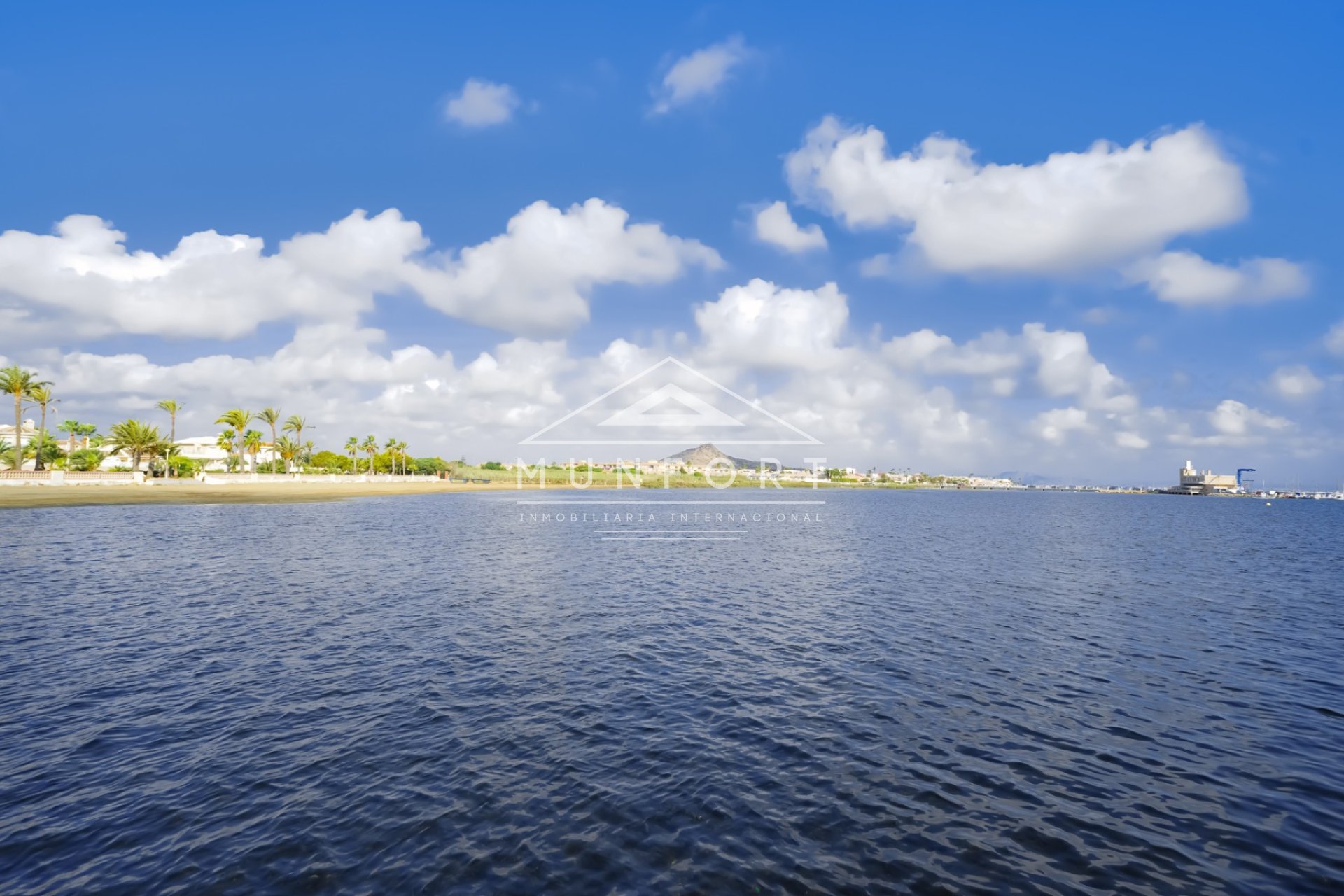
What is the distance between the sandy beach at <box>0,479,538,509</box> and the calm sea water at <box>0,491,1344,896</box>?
195 feet

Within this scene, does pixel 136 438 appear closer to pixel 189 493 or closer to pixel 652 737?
pixel 189 493

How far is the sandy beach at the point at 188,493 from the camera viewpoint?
253ft

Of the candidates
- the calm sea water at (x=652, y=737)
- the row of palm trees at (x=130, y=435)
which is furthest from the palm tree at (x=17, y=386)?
the calm sea water at (x=652, y=737)

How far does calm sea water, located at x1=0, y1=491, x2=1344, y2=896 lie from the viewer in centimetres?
1048

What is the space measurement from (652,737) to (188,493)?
370 ft

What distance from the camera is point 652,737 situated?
50.9 ft

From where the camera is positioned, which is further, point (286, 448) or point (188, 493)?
point (286, 448)

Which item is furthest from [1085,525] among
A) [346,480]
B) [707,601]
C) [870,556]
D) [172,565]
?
[346,480]

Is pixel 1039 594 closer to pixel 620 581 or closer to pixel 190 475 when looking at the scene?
pixel 620 581

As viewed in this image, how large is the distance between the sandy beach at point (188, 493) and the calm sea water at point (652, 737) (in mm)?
59402

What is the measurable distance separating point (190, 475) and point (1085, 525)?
197320 millimetres

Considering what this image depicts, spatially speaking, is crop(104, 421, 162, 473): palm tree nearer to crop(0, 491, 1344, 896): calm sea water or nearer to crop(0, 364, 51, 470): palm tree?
crop(0, 364, 51, 470): palm tree

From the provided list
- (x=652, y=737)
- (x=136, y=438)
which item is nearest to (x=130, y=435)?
(x=136, y=438)

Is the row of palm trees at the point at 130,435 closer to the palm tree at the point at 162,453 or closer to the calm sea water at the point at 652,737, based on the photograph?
the palm tree at the point at 162,453
